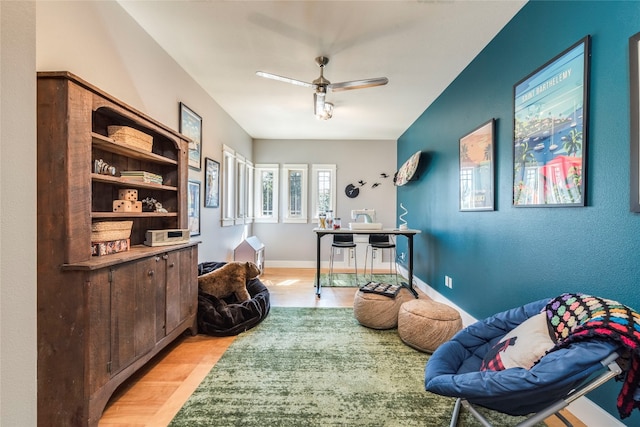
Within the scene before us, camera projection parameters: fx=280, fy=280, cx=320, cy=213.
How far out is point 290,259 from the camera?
6.17 meters

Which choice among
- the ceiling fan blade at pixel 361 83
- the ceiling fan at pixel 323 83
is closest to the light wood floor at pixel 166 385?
the ceiling fan at pixel 323 83

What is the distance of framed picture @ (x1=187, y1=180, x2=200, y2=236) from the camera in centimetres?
331

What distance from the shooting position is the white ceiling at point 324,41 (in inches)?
83.7

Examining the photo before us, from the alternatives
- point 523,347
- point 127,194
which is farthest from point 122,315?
point 523,347

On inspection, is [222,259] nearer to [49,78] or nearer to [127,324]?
[127,324]

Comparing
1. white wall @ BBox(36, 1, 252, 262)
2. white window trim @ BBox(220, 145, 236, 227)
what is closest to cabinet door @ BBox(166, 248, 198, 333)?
white wall @ BBox(36, 1, 252, 262)

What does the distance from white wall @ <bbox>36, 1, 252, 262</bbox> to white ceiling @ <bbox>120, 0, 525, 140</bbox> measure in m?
0.15

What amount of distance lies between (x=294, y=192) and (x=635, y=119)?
5.29 meters

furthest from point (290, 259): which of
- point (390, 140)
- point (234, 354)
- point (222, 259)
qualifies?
point (234, 354)

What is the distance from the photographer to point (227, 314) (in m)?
2.72

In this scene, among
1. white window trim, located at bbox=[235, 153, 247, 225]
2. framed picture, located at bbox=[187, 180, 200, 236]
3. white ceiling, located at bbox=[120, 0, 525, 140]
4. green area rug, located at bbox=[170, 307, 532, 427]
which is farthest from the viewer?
white window trim, located at bbox=[235, 153, 247, 225]

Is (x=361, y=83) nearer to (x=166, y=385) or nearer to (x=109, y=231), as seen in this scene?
(x=109, y=231)

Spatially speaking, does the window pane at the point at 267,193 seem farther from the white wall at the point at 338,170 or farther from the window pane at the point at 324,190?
the window pane at the point at 324,190

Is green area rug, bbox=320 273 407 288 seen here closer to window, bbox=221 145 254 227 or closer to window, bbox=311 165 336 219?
window, bbox=311 165 336 219
